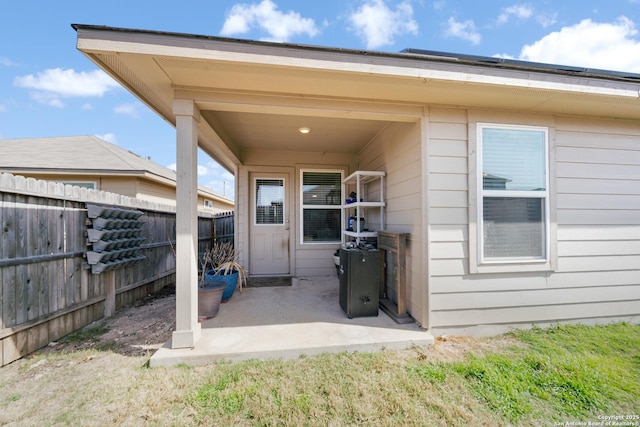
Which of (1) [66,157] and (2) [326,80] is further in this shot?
(1) [66,157]

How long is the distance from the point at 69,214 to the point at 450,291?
421 cm

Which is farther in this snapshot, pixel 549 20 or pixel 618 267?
pixel 549 20

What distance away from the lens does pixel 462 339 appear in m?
2.50

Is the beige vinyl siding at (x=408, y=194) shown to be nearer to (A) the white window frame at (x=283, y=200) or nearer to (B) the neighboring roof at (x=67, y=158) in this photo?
(A) the white window frame at (x=283, y=200)

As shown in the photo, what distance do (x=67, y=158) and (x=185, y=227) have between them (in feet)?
22.5

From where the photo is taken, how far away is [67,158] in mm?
6324

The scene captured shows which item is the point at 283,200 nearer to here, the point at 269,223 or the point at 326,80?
the point at 269,223

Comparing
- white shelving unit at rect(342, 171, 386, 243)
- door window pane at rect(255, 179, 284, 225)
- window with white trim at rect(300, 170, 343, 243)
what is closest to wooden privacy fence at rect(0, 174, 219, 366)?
door window pane at rect(255, 179, 284, 225)

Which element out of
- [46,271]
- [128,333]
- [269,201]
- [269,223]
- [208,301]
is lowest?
[128,333]

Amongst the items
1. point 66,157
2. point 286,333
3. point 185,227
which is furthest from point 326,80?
point 66,157

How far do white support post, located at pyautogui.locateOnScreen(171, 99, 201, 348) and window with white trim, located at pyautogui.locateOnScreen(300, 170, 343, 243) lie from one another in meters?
2.75

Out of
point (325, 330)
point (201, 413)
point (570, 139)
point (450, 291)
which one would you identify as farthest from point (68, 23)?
point (570, 139)

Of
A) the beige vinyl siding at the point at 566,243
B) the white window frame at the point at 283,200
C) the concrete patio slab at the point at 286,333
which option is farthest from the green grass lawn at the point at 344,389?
the white window frame at the point at 283,200

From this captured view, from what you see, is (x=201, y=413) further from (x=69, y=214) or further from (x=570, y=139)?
(x=570, y=139)
